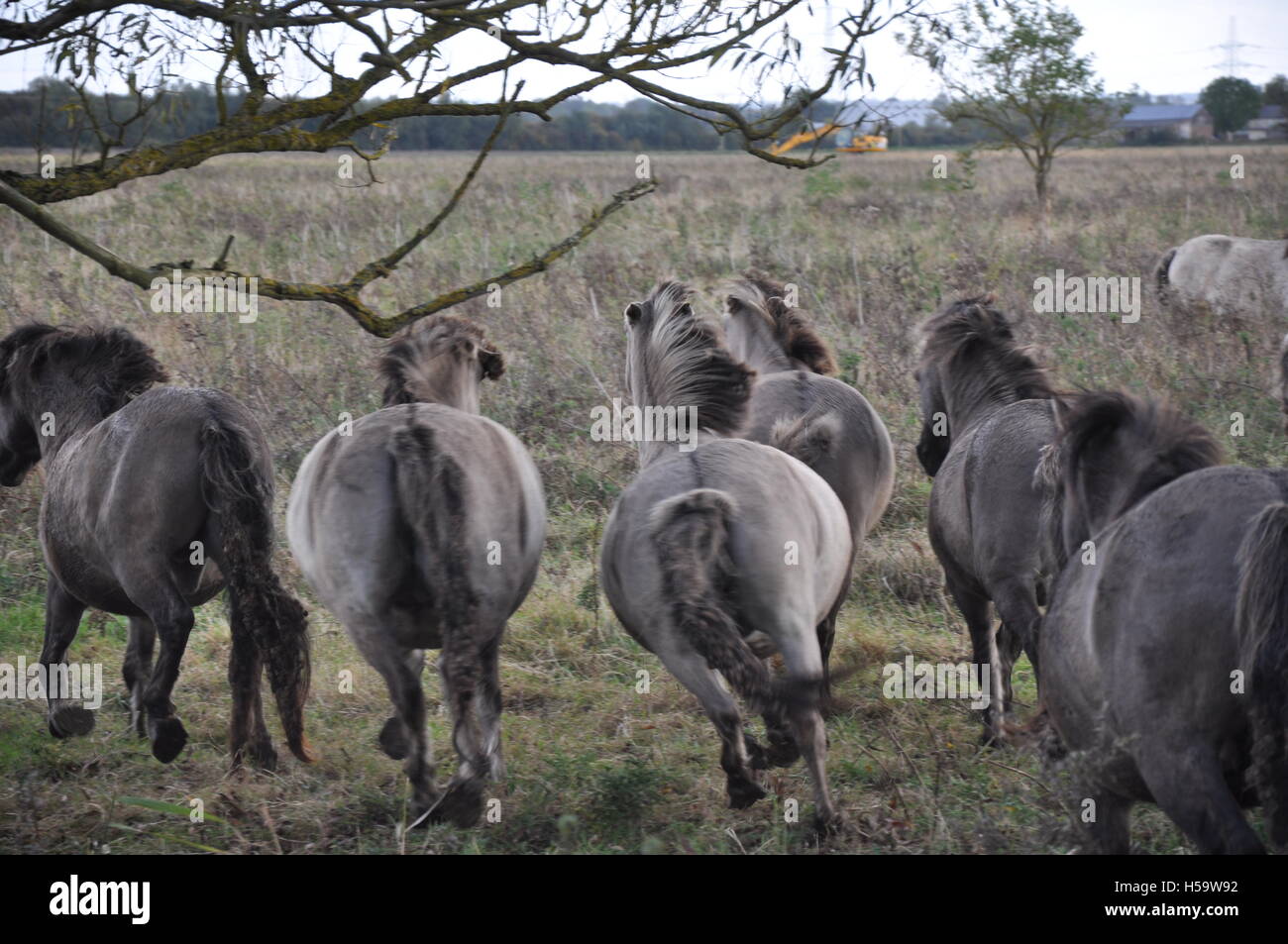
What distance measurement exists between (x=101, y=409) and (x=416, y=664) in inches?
88.4

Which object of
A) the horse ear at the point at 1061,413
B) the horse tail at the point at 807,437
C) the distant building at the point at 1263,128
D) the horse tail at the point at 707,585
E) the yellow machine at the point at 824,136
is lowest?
the horse tail at the point at 707,585

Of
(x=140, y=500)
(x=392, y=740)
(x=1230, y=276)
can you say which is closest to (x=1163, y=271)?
(x=1230, y=276)

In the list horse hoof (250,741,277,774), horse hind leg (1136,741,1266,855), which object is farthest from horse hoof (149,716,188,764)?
horse hind leg (1136,741,1266,855)

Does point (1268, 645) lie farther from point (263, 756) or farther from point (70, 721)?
point (70, 721)

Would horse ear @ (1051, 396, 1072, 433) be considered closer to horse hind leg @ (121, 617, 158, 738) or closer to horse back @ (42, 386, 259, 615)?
horse back @ (42, 386, 259, 615)

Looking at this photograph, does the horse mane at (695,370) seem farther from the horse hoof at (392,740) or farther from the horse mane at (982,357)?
the horse hoof at (392,740)

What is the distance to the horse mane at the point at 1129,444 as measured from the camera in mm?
3656

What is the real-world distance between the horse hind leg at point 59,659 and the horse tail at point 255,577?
1128mm

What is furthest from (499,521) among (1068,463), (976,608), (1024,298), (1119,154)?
(1119,154)

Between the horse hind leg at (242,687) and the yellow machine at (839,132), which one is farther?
the horse hind leg at (242,687)

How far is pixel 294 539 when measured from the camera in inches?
186

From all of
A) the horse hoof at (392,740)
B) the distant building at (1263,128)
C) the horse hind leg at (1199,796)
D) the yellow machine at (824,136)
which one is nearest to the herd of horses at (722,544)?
the horse hind leg at (1199,796)
